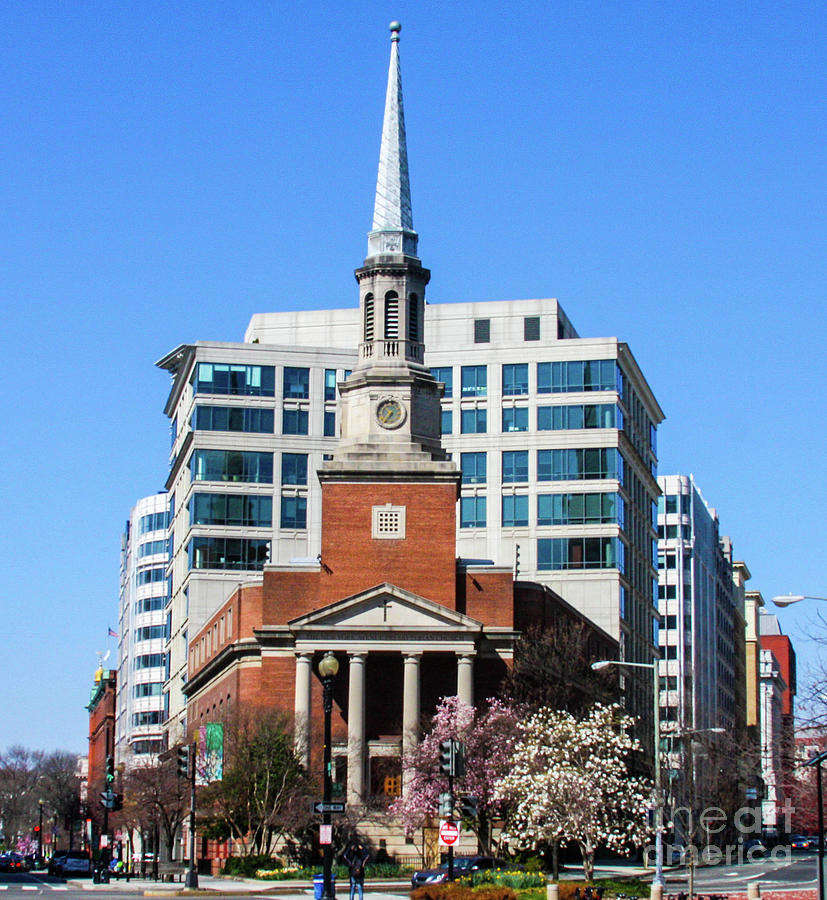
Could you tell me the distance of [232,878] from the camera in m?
70.5

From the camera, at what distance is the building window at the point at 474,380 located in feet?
374

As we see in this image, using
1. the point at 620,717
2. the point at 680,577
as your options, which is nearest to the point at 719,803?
the point at 620,717

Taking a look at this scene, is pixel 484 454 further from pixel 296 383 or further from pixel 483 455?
pixel 296 383

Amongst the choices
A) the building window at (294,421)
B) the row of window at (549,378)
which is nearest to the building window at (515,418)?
the row of window at (549,378)

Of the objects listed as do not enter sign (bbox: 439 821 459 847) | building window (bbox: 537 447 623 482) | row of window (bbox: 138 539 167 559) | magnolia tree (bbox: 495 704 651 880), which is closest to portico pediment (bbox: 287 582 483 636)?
magnolia tree (bbox: 495 704 651 880)

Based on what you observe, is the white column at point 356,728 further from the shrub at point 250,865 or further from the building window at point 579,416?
the building window at point 579,416

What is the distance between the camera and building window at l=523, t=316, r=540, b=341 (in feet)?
384

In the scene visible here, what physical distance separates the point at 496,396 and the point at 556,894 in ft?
233

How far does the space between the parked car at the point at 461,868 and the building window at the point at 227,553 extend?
52371 millimetres

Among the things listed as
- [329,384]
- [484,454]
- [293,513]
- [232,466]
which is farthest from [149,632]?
[484,454]

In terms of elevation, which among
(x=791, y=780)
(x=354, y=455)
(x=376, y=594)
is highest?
(x=354, y=455)

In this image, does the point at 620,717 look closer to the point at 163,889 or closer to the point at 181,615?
the point at 163,889

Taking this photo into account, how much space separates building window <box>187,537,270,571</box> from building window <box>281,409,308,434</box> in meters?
8.20

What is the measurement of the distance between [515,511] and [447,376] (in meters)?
11.7
